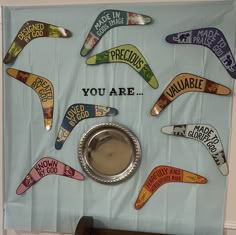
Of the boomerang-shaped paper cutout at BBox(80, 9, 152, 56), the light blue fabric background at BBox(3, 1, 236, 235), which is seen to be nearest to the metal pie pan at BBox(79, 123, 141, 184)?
the light blue fabric background at BBox(3, 1, 236, 235)

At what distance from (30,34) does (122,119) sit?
2.43 feet

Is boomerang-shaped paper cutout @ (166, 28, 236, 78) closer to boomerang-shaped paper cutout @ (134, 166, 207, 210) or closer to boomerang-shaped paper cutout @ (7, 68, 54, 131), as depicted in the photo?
boomerang-shaped paper cutout @ (134, 166, 207, 210)

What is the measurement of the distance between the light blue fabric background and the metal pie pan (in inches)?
1.7

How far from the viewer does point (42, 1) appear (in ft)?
5.63

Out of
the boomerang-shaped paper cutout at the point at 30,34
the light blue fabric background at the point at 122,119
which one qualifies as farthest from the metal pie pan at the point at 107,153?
the boomerang-shaped paper cutout at the point at 30,34

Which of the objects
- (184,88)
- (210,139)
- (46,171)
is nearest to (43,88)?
(46,171)

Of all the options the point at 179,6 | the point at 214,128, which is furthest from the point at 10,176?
the point at 179,6

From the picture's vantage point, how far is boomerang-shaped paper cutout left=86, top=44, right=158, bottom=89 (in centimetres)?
163

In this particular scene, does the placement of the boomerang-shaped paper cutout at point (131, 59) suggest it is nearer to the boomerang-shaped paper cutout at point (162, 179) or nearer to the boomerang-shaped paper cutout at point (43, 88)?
the boomerang-shaped paper cutout at point (43, 88)

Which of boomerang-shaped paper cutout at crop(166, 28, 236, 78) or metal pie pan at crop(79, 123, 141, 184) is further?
metal pie pan at crop(79, 123, 141, 184)

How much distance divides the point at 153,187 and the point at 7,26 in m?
1.28

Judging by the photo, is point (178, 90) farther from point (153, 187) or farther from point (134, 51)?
point (153, 187)

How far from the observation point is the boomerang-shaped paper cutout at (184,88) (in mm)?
1588

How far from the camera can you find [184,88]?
1.62 meters
